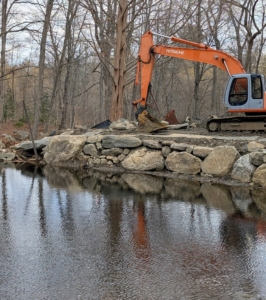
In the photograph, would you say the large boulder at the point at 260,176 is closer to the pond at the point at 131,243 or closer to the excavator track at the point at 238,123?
the pond at the point at 131,243

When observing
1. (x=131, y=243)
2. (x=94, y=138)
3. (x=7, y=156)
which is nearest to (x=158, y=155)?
(x=94, y=138)

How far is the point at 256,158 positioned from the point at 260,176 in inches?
22.0

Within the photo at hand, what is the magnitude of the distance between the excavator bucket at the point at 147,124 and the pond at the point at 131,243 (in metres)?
4.73

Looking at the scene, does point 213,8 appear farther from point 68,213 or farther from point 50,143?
point 68,213

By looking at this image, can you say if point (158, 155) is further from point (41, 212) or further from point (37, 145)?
point (41, 212)

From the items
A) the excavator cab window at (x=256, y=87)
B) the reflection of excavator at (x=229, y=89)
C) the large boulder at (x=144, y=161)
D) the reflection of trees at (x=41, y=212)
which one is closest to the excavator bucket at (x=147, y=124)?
the reflection of excavator at (x=229, y=89)

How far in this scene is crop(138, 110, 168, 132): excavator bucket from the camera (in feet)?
44.6

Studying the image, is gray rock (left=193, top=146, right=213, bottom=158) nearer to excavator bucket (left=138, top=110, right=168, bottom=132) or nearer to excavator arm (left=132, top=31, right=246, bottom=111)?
excavator bucket (left=138, top=110, right=168, bottom=132)

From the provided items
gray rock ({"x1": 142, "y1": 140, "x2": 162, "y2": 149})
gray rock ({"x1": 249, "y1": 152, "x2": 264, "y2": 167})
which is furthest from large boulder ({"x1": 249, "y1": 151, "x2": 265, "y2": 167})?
gray rock ({"x1": 142, "y1": 140, "x2": 162, "y2": 149})

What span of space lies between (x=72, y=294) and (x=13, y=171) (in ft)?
29.2

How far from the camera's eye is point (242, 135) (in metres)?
12.7

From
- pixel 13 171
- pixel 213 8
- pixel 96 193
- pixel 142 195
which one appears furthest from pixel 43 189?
pixel 213 8

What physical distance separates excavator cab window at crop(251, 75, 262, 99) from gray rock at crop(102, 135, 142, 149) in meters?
4.37

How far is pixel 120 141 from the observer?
41.8 feet
